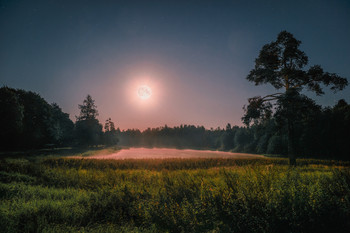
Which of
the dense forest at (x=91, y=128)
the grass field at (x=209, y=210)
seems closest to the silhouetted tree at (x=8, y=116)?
the dense forest at (x=91, y=128)

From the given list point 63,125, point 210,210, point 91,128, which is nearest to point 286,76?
point 210,210

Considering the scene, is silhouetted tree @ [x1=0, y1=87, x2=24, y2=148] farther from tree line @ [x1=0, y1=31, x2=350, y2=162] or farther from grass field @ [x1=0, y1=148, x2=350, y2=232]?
grass field @ [x1=0, y1=148, x2=350, y2=232]

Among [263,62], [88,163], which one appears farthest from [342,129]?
[88,163]

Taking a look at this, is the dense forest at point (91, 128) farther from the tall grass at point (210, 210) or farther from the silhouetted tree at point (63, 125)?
the tall grass at point (210, 210)

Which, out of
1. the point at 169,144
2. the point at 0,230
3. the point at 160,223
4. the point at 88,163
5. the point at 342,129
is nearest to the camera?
the point at 0,230

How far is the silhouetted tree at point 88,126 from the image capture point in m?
53.9

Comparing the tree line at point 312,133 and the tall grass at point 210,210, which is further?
the tree line at point 312,133

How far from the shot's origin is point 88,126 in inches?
2217

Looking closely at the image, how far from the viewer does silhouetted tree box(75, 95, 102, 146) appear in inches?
2122

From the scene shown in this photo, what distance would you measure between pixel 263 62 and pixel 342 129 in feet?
136

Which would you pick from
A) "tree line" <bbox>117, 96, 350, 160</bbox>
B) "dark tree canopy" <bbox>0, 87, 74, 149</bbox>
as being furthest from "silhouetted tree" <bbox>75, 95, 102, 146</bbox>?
"tree line" <bbox>117, 96, 350, 160</bbox>

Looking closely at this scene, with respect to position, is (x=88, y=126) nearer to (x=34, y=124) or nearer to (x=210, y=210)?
(x=34, y=124)

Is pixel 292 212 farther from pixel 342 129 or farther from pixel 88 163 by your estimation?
pixel 342 129

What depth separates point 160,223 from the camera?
445 centimetres
